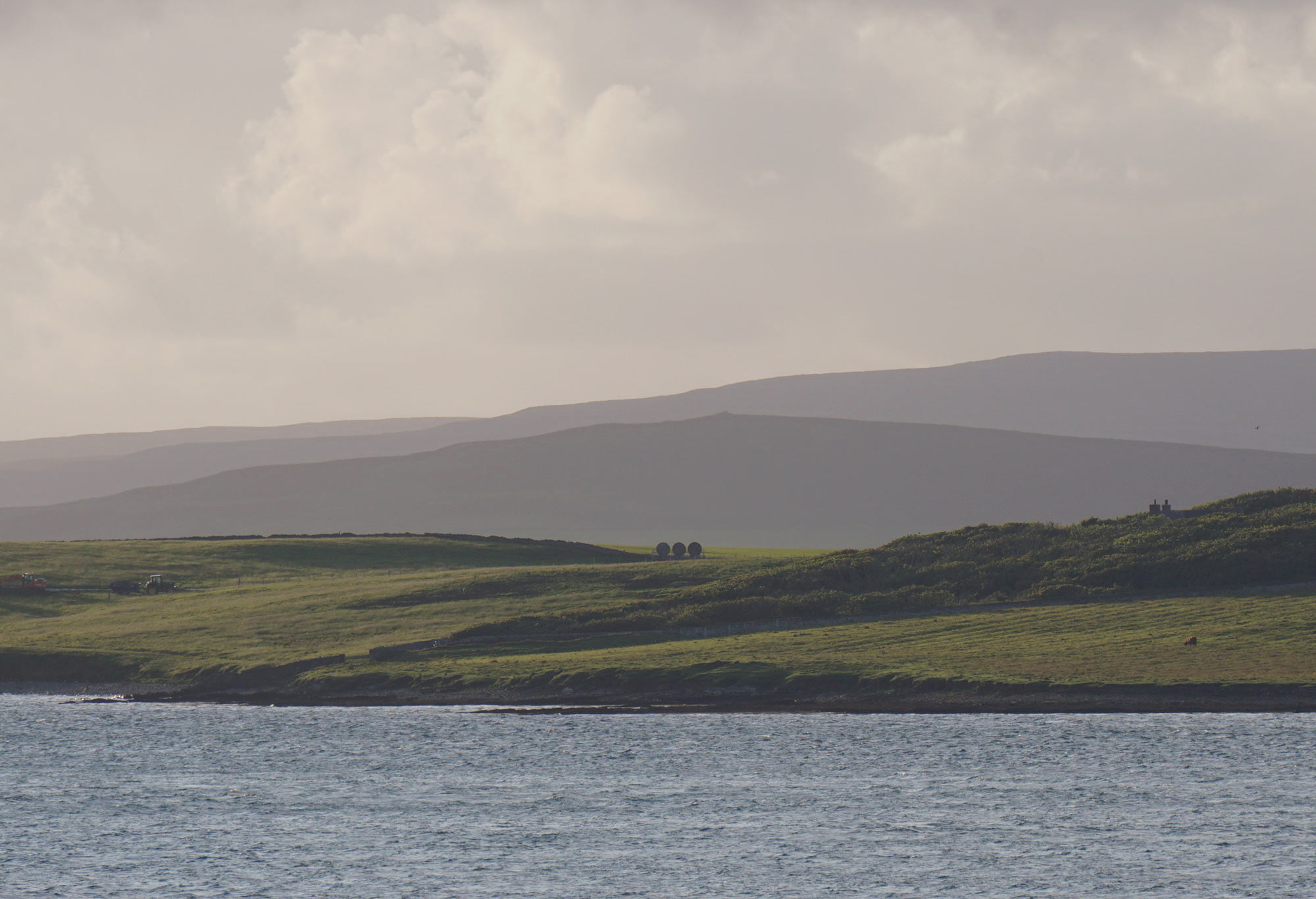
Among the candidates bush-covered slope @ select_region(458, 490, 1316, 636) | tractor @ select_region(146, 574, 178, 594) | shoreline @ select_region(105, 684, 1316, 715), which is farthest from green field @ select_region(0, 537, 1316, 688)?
bush-covered slope @ select_region(458, 490, 1316, 636)

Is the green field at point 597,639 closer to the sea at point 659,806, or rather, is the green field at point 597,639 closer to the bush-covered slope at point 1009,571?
the bush-covered slope at point 1009,571

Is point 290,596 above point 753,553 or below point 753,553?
below

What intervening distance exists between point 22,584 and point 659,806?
88899 millimetres

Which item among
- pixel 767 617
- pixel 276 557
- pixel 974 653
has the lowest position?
pixel 974 653

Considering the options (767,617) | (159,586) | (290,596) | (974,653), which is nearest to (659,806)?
(974,653)

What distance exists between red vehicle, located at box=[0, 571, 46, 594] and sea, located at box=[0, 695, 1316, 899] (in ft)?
159

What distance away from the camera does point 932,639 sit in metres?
98.2

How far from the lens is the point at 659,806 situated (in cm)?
5947

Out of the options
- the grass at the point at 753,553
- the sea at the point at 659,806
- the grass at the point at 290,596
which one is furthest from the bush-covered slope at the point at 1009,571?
the sea at the point at 659,806

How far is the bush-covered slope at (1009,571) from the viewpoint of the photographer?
10881 centimetres

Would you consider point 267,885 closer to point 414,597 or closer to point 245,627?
point 245,627

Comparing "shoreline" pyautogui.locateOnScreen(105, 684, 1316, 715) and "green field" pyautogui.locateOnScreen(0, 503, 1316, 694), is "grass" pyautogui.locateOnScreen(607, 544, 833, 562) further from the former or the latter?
"shoreline" pyautogui.locateOnScreen(105, 684, 1316, 715)

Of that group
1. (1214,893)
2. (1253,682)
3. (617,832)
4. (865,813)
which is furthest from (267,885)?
(1253,682)

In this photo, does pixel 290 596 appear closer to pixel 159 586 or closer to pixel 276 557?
pixel 159 586
